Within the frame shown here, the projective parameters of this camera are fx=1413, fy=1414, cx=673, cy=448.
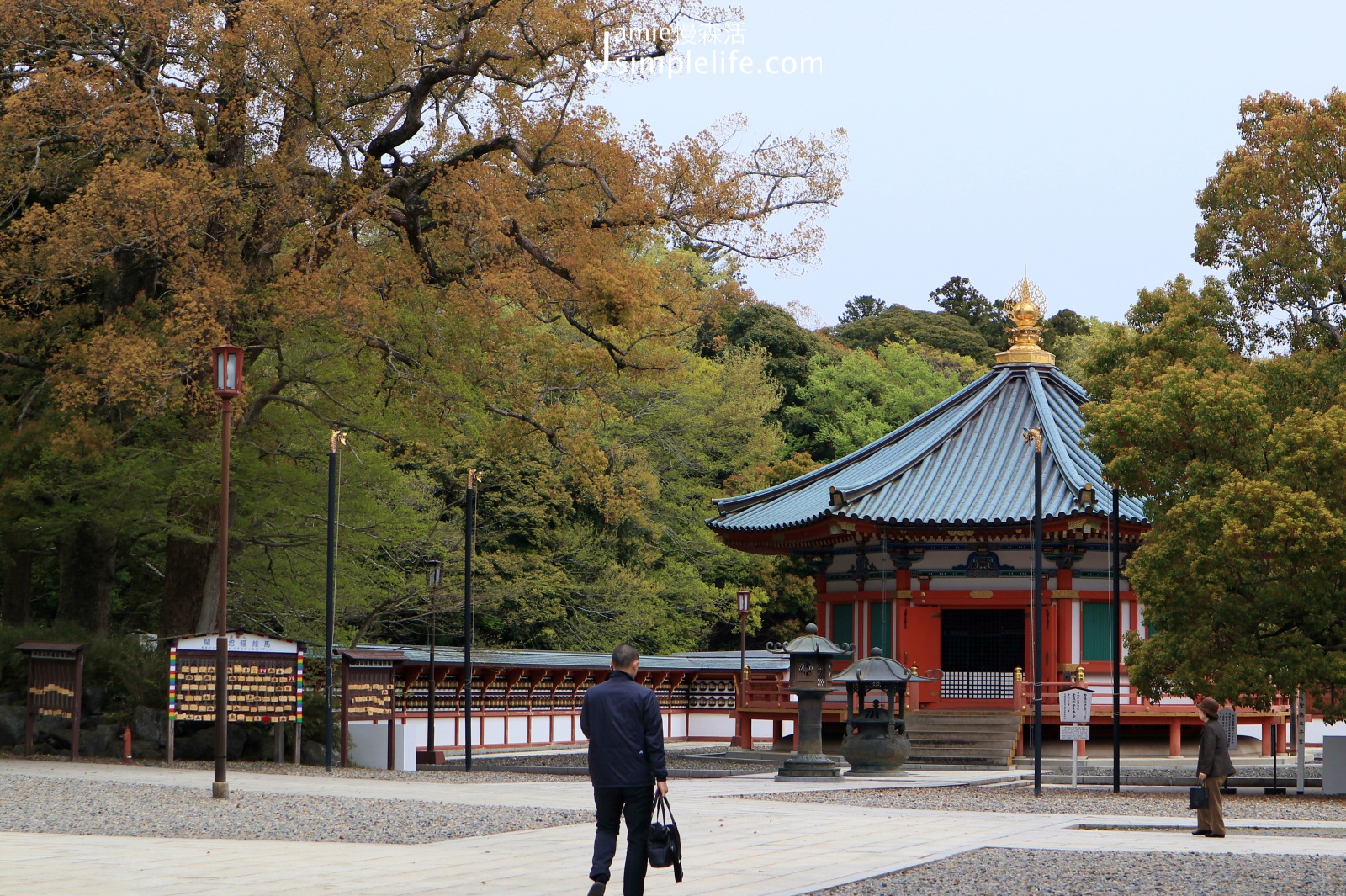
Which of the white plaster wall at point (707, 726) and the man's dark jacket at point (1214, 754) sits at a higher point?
the man's dark jacket at point (1214, 754)

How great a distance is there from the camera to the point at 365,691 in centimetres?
2297

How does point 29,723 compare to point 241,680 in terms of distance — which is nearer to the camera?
point 241,680

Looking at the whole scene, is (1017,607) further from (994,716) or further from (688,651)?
(688,651)

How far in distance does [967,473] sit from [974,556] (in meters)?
1.92

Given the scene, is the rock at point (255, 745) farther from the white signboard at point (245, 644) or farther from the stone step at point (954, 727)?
the stone step at point (954, 727)

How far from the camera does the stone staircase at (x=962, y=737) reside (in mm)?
25312

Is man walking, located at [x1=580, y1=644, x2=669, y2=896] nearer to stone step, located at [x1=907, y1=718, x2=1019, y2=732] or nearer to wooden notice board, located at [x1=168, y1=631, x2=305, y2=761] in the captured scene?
wooden notice board, located at [x1=168, y1=631, x2=305, y2=761]

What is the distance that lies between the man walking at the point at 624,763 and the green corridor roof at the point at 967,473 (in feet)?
61.8

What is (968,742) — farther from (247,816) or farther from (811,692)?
(247,816)

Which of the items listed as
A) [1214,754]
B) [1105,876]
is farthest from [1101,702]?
[1105,876]

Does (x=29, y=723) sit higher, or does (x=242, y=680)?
(x=242, y=680)

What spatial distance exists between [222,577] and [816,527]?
14760 millimetres

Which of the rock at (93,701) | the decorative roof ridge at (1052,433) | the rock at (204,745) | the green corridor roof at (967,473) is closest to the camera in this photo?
the rock at (204,745)

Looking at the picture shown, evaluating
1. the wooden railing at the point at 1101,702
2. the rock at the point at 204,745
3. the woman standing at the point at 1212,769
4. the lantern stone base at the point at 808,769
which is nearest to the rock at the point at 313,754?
the rock at the point at 204,745
